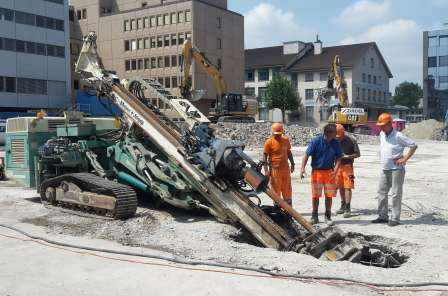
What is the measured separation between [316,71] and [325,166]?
60511 mm

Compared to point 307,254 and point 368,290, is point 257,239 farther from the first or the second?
point 368,290

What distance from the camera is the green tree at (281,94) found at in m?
65.2

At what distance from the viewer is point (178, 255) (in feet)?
22.2

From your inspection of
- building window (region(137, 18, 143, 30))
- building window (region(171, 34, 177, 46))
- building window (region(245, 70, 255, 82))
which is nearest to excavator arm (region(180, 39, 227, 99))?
building window (region(171, 34, 177, 46))

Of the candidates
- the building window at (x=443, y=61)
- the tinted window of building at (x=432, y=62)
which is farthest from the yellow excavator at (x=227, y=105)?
the tinted window of building at (x=432, y=62)

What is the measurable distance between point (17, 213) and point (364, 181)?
9223 mm

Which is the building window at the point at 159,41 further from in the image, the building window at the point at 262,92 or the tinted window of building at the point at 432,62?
the tinted window of building at the point at 432,62

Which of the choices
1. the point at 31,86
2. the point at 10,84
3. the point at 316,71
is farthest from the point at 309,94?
the point at 10,84

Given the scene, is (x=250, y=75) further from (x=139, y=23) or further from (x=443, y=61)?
(x=443, y=61)

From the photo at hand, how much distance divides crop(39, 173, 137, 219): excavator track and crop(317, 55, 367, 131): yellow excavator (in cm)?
3017

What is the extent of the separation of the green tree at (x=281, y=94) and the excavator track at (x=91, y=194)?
185ft

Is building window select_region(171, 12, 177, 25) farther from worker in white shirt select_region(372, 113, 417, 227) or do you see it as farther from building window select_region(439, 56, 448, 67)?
worker in white shirt select_region(372, 113, 417, 227)

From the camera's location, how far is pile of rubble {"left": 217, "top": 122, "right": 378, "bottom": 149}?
31.5 m

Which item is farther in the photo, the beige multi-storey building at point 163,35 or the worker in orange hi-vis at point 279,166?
the beige multi-storey building at point 163,35
